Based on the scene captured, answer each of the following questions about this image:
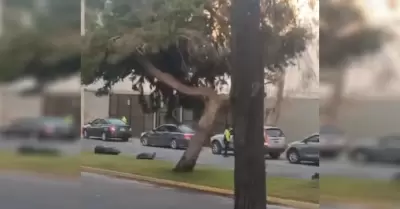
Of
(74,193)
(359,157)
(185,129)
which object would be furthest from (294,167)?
(74,193)

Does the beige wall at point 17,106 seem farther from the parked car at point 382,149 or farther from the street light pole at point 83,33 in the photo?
the parked car at point 382,149

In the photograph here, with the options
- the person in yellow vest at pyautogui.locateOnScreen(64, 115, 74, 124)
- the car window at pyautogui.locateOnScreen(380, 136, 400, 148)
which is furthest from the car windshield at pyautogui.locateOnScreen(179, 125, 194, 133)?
the car window at pyautogui.locateOnScreen(380, 136, 400, 148)

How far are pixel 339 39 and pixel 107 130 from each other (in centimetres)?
144

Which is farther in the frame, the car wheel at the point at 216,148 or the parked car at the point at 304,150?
the car wheel at the point at 216,148

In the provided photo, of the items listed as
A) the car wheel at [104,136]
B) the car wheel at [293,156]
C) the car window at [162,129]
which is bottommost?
the car wheel at [293,156]

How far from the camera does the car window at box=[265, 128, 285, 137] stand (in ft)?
9.99

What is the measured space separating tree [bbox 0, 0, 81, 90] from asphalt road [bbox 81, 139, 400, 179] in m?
0.59

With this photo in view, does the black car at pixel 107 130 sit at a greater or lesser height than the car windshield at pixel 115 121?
lesser

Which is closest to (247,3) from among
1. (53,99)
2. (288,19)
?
(288,19)

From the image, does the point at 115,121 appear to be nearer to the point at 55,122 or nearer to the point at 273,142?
the point at 55,122

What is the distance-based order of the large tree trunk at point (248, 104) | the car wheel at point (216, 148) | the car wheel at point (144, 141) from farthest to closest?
the car wheel at point (144, 141), the car wheel at point (216, 148), the large tree trunk at point (248, 104)

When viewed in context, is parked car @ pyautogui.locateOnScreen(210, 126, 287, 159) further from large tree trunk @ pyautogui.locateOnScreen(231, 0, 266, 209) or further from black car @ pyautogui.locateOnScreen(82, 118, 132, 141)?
black car @ pyautogui.locateOnScreen(82, 118, 132, 141)

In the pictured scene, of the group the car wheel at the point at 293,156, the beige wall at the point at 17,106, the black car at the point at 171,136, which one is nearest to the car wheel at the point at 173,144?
the black car at the point at 171,136

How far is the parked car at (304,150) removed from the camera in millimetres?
3023
